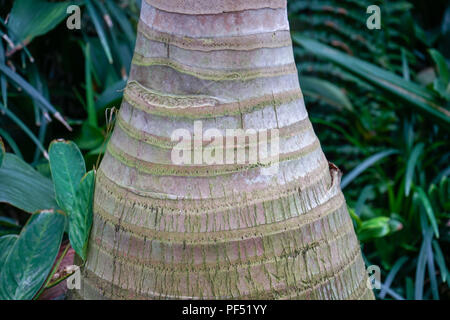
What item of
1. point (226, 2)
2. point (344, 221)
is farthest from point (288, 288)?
point (226, 2)

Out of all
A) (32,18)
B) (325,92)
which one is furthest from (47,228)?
(325,92)

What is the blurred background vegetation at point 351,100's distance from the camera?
1522mm

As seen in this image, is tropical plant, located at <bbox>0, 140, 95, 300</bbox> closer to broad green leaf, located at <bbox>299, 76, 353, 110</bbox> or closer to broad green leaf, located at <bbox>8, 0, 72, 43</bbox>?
broad green leaf, located at <bbox>8, 0, 72, 43</bbox>

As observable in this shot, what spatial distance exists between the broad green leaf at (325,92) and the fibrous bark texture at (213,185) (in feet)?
4.49

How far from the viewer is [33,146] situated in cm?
156

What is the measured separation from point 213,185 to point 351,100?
173cm

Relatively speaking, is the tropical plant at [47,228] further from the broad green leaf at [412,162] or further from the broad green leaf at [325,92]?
the broad green leaf at [325,92]

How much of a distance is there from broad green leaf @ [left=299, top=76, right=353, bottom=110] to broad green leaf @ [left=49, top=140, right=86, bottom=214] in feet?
4.69

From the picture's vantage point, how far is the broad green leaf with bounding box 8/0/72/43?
147 cm

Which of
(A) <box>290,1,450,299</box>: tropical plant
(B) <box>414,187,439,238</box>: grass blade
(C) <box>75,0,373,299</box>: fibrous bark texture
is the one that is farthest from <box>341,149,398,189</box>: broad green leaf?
(C) <box>75,0,373,299</box>: fibrous bark texture

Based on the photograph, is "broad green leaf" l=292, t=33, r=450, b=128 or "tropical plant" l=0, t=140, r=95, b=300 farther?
"broad green leaf" l=292, t=33, r=450, b=128

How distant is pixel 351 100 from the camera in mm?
2363

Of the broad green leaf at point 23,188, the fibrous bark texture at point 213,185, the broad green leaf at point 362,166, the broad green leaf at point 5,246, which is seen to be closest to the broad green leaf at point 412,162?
the broad green leaf at point 362,166

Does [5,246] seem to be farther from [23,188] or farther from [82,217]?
[23,188]
